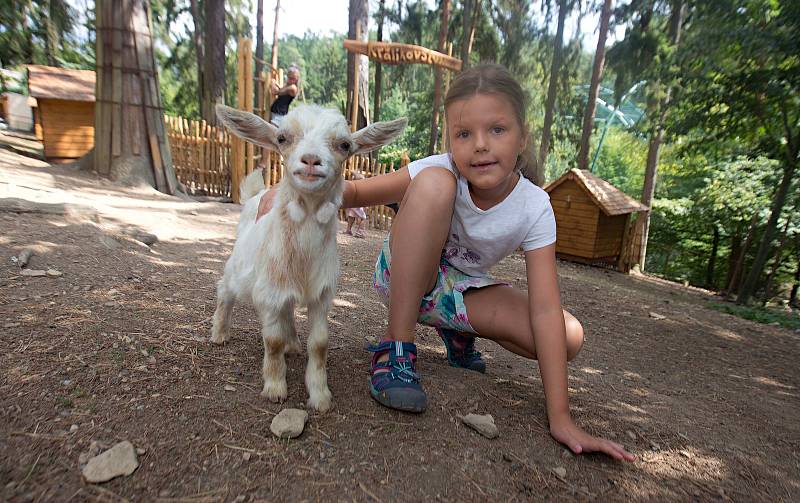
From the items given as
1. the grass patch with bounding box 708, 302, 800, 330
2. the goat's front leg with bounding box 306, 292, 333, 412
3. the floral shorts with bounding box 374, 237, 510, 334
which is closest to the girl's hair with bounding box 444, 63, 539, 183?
the floral shorts with bounding box 374, 237, 510, 334

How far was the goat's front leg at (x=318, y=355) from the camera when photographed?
6.28ft

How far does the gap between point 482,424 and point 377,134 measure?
1.30 m

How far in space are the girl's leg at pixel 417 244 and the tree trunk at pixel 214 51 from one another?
504 inches

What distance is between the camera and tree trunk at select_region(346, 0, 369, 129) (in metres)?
10.8

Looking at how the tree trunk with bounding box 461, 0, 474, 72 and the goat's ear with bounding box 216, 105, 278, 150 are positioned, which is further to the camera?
the tree trunk with bounding box 461, 0, 474, 72

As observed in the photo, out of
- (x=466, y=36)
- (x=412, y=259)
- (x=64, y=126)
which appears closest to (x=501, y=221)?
(x=412, y=259)

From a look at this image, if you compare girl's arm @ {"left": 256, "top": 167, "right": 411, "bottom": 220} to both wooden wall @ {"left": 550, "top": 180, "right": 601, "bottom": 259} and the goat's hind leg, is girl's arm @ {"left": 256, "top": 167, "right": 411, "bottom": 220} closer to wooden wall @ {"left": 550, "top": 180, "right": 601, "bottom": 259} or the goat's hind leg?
the goat's hind leg

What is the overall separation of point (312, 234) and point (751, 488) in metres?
1.98

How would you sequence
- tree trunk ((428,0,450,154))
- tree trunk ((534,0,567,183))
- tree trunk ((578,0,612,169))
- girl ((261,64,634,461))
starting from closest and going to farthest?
girl ((261,64,634,461)) < tree trunk ((428,0,450,154)) < tree trunk ((578,0,612,169)) < tree trunk ((534,0,567,183))

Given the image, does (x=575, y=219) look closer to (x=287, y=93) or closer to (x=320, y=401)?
(x=287, y=93)

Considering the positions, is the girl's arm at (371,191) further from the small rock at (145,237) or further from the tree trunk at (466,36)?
the tree trunk at (466,36)

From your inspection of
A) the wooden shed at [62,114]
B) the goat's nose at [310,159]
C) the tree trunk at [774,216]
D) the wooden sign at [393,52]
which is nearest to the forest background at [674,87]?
the tree trunk at [774,216]

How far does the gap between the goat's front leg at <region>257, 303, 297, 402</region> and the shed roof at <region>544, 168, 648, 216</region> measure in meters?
9.98

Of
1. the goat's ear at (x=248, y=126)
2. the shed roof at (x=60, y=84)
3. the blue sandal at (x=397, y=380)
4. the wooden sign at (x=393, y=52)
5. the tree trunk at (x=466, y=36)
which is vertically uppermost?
the tree trunk at (x=466, y=36)
